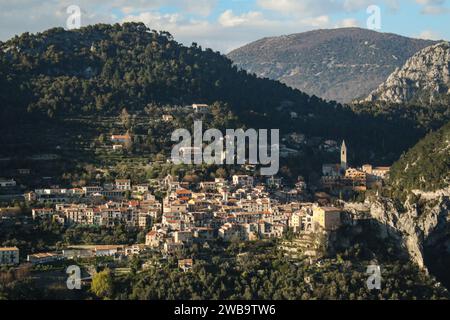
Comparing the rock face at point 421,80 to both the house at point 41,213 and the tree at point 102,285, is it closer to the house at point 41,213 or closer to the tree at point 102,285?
the house at point 41,213

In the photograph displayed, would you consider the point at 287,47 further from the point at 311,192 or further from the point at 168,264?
the point at 168,264

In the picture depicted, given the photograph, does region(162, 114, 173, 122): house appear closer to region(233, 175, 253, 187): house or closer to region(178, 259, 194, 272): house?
region(233, 175, 253, 187): house

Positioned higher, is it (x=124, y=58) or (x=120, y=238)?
(x=124, y=58)

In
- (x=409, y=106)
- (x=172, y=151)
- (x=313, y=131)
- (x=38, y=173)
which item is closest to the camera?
(x=38, y=173)

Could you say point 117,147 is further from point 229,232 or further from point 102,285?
point 102,285

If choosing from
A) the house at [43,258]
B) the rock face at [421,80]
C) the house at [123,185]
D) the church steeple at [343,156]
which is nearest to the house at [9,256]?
the house at [43,258]

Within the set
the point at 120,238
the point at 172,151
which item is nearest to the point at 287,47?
the point at 172,151

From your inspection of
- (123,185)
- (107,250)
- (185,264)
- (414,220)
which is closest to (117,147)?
(123,185)
